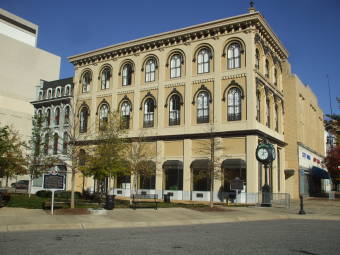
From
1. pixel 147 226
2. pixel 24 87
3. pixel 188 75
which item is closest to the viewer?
pixel 147 226

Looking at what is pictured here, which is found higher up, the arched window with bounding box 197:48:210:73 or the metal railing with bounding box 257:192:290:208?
the arched window with bounding box 197:48:210:73

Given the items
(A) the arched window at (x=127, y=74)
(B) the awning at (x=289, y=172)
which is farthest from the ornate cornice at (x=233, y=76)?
(B) the awning at (x=289, y=172)

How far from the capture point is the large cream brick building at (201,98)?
3516 centimetres

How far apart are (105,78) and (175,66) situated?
10.2 metres

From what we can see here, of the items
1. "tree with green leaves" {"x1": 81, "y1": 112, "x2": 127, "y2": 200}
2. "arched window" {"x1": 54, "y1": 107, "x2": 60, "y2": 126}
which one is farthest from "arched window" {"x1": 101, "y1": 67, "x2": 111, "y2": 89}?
"tree with green leaves" {"x1": 81, "y1": 112, "x2": 127, "y2": 200}

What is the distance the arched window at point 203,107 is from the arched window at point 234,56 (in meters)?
3.73

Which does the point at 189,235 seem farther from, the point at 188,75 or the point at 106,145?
the point at 188,75

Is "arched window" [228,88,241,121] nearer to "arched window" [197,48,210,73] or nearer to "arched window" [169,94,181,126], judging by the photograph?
"arched window" [197,48,210,73]

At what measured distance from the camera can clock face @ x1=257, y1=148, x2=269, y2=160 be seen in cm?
2908

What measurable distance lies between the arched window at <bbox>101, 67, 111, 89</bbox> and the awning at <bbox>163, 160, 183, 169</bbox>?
12887 millimetres

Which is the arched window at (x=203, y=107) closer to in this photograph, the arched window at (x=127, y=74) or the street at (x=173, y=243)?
the arched window at (x=127, y=74)

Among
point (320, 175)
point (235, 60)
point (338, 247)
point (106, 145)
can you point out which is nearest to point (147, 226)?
point (338, 247)

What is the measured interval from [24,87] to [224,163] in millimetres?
60207

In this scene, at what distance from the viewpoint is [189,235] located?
1329 centimetres
